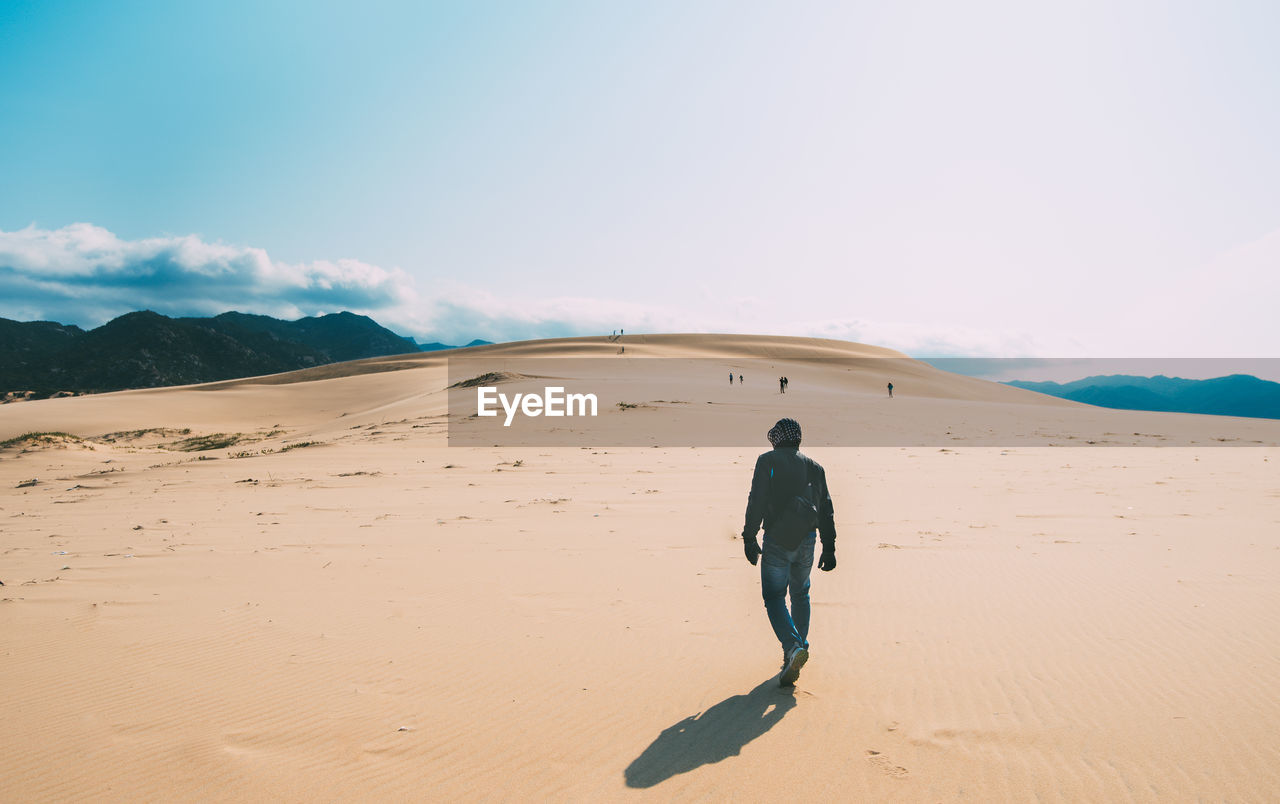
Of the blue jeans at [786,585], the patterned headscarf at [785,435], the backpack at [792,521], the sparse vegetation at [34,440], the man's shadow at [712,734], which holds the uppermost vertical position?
the patterned headscarf at [785,435]

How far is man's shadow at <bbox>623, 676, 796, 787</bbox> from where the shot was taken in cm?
361

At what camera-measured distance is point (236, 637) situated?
18.0 feet

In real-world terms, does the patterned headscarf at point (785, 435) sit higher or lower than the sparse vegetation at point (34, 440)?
higher

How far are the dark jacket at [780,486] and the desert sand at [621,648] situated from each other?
1.14 metres

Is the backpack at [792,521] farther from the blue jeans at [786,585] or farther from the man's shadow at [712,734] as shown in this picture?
the man's shadow at [712,734]

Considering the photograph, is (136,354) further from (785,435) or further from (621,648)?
(785,435)

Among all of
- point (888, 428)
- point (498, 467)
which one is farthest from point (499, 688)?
point (888, 428)

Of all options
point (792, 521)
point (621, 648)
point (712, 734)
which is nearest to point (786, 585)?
point (792, 521)

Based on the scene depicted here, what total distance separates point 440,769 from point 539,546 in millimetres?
5020

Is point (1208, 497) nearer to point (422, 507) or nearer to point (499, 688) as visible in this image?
point (499, 688)

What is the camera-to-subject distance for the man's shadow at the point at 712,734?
3607 mm

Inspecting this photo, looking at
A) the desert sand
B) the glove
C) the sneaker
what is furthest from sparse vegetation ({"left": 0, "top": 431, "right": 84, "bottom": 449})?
the glove

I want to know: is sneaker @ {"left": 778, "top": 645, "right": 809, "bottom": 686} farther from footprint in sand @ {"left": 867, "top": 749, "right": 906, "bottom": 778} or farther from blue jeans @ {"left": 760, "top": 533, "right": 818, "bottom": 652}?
footprint in sand @ {"left": 867, "top": 749, "right": 906, "bottom": 778}

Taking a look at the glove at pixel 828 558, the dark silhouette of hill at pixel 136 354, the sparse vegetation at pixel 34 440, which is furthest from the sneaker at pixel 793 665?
the dark silhouette of hill at pixel 136 354
